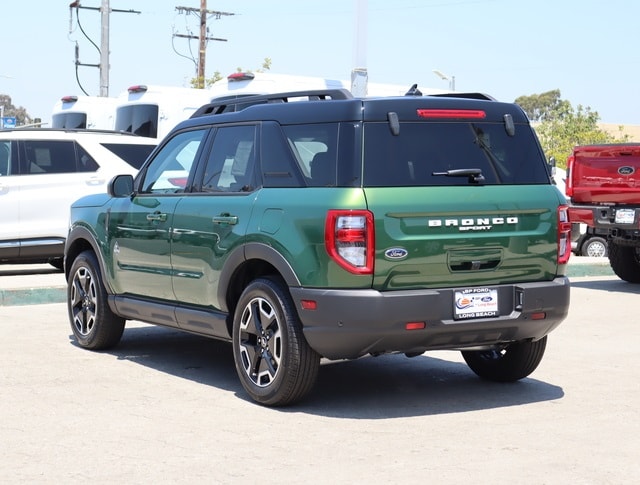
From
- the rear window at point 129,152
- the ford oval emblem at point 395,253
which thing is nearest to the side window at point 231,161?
the ford oval emblem at point 395,253

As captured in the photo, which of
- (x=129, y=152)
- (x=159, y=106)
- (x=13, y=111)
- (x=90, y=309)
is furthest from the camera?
(x=13, y=111)

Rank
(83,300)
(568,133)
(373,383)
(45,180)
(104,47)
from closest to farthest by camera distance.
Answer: (373,383), (83,300), (45,180), (104,47), (568,133)

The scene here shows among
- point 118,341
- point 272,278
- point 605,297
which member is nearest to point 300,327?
point 272,278

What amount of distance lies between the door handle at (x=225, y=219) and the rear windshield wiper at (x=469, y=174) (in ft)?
4.37

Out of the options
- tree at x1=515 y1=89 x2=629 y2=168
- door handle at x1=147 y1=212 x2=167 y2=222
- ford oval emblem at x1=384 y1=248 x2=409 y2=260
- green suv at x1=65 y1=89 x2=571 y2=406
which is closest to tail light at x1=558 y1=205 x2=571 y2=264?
green suv at x1=65 y1=89 x2=571 y2=406

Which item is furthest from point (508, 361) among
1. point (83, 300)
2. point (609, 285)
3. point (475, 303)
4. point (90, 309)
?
point (609, 285)

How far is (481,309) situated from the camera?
23.3 ft

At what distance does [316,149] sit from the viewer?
7.20m

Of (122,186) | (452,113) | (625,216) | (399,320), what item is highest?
(452,113)

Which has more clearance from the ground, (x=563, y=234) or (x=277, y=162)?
(x=277, y=162)

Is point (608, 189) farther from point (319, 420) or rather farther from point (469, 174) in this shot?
point (319, 420)

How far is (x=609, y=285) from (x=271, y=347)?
9502 mm

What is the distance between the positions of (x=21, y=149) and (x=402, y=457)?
1073 cm

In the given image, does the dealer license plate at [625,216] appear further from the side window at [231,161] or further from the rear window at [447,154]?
the side window at [231,161]
